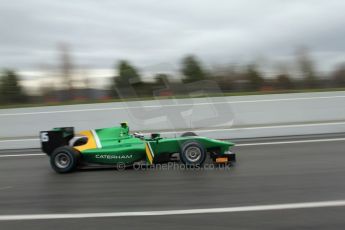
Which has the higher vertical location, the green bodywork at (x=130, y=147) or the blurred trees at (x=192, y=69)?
the blurred trees at (x=192, y=69)

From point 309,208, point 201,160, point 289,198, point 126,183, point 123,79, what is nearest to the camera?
point 309,208

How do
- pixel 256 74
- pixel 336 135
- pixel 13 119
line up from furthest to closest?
pixel 256 74, pixel 13 119, pixel 336 135

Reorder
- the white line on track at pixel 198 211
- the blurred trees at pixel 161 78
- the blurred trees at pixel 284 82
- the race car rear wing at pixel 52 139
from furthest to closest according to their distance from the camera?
the blurred trees at pixel 284 82, the blurred trees at pixel 161 78, the race car rear wing at pixel 52 139, the white line on track at pixel 198 211

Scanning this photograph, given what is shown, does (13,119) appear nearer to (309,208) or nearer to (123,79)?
(123,79)

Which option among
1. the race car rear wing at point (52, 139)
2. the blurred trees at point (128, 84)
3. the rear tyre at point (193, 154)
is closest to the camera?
the rear tyre at point (193, 154)

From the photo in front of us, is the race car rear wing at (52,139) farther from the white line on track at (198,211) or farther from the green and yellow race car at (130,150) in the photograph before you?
the white line on track at (198,211)

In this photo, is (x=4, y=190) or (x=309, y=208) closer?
(x=309, y=208)

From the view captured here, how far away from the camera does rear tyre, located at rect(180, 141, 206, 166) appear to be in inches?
302

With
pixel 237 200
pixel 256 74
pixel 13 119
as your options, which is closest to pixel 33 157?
pixel 13 119

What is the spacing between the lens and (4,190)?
22.9 feet

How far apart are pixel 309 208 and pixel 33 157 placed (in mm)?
7597

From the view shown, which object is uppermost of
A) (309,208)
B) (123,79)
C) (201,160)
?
(123,79)

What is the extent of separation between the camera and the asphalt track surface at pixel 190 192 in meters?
4.74

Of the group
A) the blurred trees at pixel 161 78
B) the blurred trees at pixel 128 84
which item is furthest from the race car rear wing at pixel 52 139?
the blurred trees at pixel 161 78
